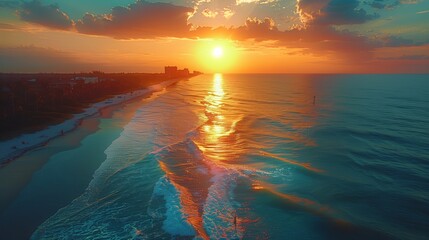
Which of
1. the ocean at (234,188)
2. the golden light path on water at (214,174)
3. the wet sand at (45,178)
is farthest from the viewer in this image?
the golden light path on water at (214,174)

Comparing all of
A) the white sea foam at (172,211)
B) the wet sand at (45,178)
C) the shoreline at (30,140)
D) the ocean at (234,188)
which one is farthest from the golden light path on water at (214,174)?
the shoreline at (30,140)

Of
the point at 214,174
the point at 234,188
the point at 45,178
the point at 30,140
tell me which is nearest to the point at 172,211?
the point at 234,188

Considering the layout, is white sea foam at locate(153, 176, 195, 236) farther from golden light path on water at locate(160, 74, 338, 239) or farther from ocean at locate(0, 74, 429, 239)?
golden light path on water at locate(160, 74, 338, 239)


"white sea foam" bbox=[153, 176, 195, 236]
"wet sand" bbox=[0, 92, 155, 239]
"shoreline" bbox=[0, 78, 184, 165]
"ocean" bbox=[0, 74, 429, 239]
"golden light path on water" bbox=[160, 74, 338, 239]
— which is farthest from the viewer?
"shoreline" bbox=[0, 78, 184, 165]

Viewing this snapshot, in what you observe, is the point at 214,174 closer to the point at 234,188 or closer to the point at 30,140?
the point at 234,188

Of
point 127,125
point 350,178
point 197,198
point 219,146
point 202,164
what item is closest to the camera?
point 197,198

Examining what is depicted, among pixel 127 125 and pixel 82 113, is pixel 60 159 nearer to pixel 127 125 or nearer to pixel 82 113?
pixel 127 125

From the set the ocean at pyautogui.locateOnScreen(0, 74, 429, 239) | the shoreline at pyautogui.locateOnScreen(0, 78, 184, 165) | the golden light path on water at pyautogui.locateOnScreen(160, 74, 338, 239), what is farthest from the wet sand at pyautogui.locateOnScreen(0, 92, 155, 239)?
the golden light path on water at pyautogui.locateOnScreen(160, 74, 338, 239)

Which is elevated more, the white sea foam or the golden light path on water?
the white sea foam

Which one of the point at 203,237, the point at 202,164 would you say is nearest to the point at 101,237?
the point at 203,237

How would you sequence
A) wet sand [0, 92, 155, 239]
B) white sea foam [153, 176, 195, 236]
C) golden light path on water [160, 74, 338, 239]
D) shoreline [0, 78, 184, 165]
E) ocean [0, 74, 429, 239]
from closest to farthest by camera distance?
white sea foam [153, 176, 195, 236]
ocean [0, 74, 429, 239]
wet sand [0, 92, 155, 239]
golden light path on water [160, 74, 338, 239]
shoreline [0, 78, 184, 165]

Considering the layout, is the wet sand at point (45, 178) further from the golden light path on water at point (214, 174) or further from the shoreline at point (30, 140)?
the golden light path on water at point (214, 174)
